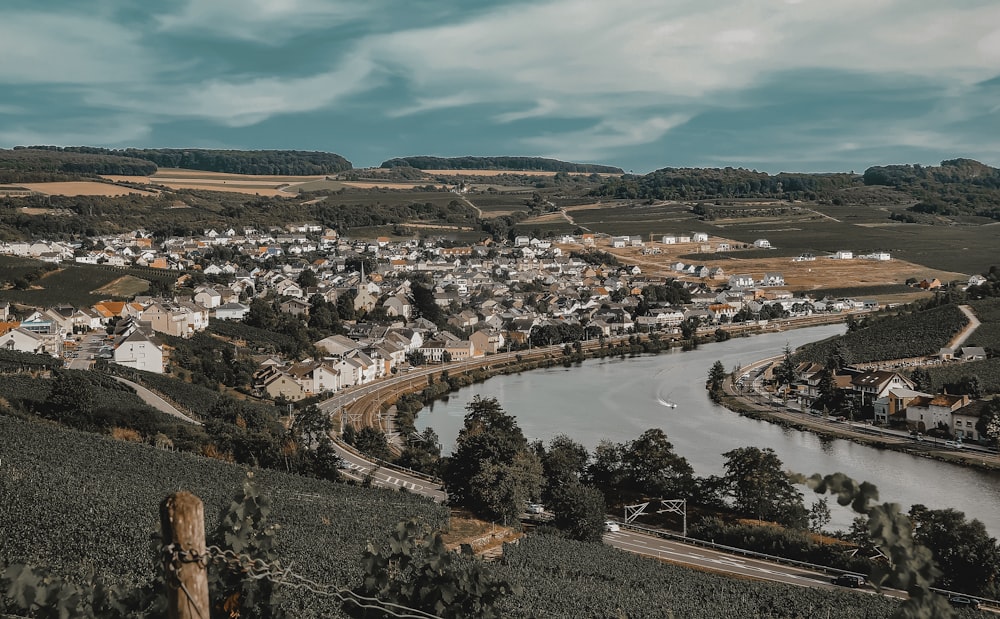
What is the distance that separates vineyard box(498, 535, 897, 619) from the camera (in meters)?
6.74

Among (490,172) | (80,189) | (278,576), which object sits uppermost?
(490,172)

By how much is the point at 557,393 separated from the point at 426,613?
1958 centimetres

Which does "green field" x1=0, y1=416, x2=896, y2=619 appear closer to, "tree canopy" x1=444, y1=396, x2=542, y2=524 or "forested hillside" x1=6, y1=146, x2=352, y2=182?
"tree canopy" x1=444, y1=396, x2=542, y2=524

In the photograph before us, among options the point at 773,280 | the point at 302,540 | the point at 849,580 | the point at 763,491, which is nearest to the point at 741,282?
the point at 773,280

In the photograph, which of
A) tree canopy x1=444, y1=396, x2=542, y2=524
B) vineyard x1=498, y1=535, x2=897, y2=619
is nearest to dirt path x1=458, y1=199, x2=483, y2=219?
tree canopy x1=444, y1=396, x2=542, y2=524

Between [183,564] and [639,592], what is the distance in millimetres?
6187

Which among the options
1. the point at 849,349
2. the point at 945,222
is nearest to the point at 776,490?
the point at 849,349

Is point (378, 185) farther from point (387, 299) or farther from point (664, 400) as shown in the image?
point (664, 400)

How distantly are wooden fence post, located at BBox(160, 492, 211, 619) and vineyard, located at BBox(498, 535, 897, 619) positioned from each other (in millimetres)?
4770

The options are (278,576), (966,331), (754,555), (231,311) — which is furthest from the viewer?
(231,311)

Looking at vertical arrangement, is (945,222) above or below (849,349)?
above

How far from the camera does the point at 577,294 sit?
39.6 metres

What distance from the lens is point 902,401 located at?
18734 mm

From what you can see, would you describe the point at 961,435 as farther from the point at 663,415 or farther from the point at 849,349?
the point at 849,349
